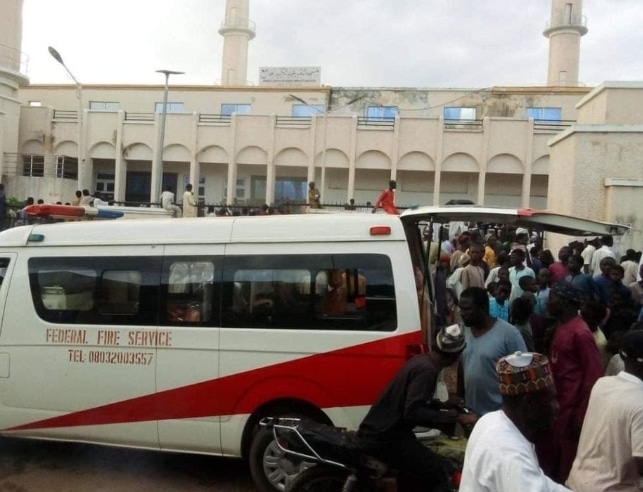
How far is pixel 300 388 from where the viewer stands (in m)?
4.93

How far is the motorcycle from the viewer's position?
3.98 meters

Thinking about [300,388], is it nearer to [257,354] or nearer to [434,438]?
[257,354]

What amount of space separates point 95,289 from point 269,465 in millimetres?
2051

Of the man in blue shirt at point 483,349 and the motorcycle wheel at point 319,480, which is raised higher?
the man in blue shirt at point 483,349

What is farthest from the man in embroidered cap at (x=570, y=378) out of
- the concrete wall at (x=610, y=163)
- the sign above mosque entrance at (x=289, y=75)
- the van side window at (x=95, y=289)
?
the sign above mosque entrance at (x=289, y=75)

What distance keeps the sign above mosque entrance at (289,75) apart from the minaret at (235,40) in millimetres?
3455

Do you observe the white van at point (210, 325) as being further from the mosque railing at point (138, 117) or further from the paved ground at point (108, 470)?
the mosque railing at point (138, 117)

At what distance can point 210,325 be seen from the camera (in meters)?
5.14

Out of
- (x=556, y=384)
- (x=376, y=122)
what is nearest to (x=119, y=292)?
(x=556, y=384)

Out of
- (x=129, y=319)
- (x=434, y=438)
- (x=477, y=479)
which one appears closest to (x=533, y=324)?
(x=434, y=438)

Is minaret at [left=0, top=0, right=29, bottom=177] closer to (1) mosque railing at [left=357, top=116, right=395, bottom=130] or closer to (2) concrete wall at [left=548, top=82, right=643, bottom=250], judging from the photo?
(1) mosque railing at [left=357, top=116, right=395, bottom=130]

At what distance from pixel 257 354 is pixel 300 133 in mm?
30983

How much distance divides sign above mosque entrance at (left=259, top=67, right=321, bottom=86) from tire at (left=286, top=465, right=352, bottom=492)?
40.9m

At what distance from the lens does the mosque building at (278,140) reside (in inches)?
1341
